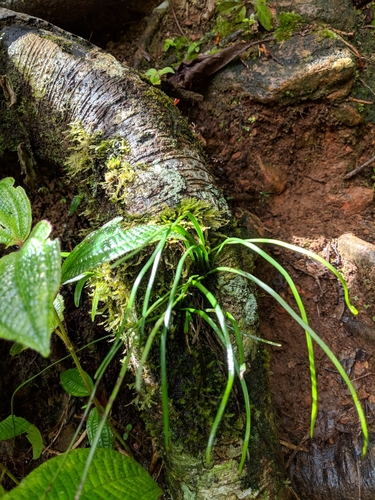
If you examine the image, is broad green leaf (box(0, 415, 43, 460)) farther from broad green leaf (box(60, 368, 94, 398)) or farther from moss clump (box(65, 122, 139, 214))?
moss clump (box(65, 122, 139, 214))

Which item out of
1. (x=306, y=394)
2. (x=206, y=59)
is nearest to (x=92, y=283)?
(x=306, y=394)

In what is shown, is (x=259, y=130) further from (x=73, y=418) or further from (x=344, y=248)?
(x=73, y=418)

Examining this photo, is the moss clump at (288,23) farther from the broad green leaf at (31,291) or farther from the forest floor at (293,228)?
the broad green leaf at (31,291)

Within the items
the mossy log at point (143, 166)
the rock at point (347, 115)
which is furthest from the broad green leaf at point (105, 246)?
the rock at point (347, 115)

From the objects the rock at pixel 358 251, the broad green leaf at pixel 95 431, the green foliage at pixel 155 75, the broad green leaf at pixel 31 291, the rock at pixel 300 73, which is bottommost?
the rock at pixel 358 251

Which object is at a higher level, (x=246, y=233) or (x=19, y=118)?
(x=19, y=118)

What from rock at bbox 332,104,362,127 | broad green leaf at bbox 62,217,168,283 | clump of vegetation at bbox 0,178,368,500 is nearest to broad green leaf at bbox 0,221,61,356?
clump of vegetation at bbox 0,178,368,500
